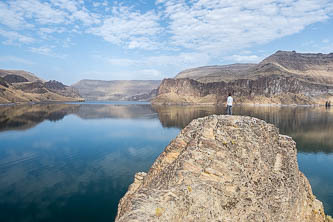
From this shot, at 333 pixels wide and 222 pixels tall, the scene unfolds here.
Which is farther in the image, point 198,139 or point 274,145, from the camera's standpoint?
point 274,145

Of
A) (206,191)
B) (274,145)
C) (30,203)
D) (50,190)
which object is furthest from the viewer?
(50,190)

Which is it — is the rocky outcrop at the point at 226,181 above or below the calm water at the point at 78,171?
above

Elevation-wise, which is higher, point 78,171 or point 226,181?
point 226,181

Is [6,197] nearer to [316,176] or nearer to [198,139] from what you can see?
[198,139]

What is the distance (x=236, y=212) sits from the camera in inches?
502

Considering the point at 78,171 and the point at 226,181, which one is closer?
the point at 226,181

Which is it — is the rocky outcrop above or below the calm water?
above

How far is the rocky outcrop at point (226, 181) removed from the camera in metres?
10.9

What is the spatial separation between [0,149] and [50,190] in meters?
33.2

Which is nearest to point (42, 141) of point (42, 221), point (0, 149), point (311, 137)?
point (0, 149)

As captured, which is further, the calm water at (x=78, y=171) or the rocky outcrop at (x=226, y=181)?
the calm water at (x=78, y=171)

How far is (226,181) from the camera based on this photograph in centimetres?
1351

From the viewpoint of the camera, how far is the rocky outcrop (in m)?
10.9

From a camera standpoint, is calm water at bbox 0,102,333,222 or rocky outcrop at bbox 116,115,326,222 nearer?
rocky outcrop at bbox 116,115,326,222
